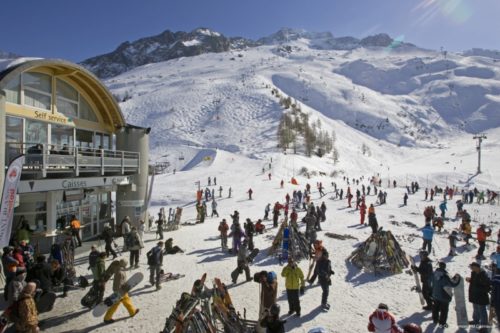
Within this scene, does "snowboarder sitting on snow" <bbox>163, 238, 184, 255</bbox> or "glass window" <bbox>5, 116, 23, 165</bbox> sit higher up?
"glass window" <bbox>5, 116, 23, 165</bbox>

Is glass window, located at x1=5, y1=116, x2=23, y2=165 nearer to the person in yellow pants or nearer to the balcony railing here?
the balcony railing

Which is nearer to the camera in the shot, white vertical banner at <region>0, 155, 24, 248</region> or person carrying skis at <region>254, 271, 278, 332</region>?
person carrying skis at <region>254, 271, 278, 332</region>

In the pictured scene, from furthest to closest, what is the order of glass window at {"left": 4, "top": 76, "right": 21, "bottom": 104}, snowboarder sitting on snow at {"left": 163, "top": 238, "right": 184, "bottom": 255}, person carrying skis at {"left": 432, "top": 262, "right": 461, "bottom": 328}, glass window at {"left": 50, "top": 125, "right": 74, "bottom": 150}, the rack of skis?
glass window at {"left": 50, "top": 125, "right": 74, "bottom": 150} < snowboarder sitting on snow at {"left": 163, "top": 238, "right": 184, "bottom": 255} < glass window at {"left": 4, "top": 76, "right": 21, "bottom": 104} < person carrying skis at {"left": 432, "top": 262, "right": 461, "bottom": 328} < the rack of skis

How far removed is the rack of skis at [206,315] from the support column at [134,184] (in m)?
11.9

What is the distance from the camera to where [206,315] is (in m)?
7.26

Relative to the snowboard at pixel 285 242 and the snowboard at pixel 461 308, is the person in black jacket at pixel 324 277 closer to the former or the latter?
the snowboard at pixel 461 308

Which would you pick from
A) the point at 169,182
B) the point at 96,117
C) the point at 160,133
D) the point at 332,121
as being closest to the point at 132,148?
the point at 96,117

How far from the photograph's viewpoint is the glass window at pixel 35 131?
45.3 feet

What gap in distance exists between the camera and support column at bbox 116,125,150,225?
61.7 ft

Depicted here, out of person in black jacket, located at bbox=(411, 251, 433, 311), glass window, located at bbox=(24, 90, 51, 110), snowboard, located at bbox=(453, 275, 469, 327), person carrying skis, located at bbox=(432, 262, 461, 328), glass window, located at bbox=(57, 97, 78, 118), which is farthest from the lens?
glass window, located at bbox=(57, 97, 78, 118)

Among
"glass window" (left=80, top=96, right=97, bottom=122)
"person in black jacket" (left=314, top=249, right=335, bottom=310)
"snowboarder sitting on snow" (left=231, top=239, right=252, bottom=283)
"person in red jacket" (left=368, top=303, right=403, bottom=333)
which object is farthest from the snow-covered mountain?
"person in red jacket" (left=368, top=303, right=403, bottom=333)

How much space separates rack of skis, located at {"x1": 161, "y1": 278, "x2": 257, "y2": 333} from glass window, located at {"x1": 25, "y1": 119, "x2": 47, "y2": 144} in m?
10.5

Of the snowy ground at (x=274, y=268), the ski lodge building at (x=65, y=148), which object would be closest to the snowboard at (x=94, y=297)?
the snowy ground at (x=274, y=268)

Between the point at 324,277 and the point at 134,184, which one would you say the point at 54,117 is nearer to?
the point at 134,184
